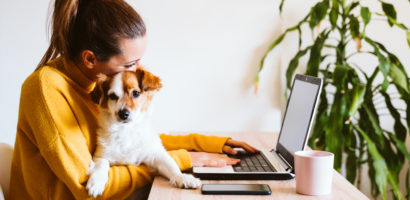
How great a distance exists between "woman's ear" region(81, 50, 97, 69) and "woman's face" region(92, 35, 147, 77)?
12 mm

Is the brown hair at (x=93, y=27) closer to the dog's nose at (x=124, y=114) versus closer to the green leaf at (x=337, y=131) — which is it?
the dog's nose at (x=124, y=114)

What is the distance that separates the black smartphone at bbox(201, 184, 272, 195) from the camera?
938mm

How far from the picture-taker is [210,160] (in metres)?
1.21

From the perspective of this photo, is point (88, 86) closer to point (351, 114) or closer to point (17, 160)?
point (17, 160)

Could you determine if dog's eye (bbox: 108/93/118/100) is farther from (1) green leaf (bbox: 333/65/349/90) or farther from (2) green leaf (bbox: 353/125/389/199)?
(2) green leaf (bbox: 353/125/389/199)

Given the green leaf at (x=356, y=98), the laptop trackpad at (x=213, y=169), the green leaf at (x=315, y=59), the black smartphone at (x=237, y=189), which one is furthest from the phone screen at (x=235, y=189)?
the green leaf at (x=315, y=59)

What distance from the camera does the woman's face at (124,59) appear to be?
1.17 m

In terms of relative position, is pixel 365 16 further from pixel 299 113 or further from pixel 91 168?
pixel 91 168

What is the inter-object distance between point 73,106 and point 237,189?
0.53m

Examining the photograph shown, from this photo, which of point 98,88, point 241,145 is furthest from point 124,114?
point 241,145

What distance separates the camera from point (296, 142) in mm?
1195

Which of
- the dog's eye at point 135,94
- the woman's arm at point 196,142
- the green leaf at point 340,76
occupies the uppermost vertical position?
the green leaf at point 340,76

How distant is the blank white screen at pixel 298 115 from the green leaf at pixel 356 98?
63 cm

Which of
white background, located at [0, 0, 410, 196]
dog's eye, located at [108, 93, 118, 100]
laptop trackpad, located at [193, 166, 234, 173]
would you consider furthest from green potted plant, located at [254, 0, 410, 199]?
dog's eye, located at [108, 93, 118, 100]
